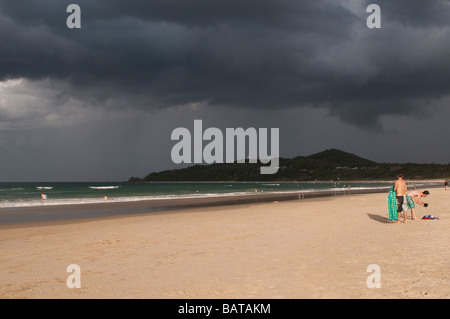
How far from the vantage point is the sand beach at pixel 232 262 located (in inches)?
263

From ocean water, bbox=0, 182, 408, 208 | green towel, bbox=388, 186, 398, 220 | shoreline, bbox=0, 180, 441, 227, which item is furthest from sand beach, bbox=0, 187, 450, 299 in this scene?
ocean water, bbox=0, 182, 408, 208

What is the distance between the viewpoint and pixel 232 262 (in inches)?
354

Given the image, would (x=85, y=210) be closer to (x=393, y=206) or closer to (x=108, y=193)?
(x=393, y=206)

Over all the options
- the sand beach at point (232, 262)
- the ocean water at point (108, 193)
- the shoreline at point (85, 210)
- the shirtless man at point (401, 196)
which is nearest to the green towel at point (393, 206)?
the shirtless man at point (401, 196)

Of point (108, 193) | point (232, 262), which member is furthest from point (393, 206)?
point (108, 193)

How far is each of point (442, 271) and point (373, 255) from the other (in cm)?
197

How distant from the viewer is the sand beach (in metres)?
6.68

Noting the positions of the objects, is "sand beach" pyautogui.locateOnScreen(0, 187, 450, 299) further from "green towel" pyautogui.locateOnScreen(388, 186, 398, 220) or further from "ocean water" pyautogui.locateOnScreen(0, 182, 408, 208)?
"ocean water" pyautogui.locateOnScreen(0, 182, 408, 208)

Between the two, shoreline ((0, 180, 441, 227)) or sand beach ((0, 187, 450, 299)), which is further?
shoreline ((0, 180, 441, 227))

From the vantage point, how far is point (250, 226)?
16.2m

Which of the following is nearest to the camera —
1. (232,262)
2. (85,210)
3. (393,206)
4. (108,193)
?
(232,262)

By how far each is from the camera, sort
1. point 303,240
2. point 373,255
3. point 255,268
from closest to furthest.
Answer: point 255,268
point 373,255
point 303,240
